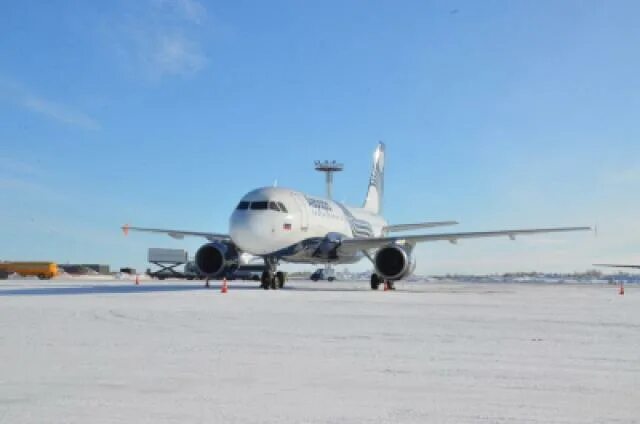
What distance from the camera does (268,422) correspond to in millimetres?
3650

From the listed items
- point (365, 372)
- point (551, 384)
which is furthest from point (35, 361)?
point (551, 384)

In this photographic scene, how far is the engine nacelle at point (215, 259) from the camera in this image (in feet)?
74.9

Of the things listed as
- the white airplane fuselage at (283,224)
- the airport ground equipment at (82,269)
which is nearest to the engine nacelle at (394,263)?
the white airplane fuselage at (283,224)

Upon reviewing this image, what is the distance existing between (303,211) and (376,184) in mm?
18171

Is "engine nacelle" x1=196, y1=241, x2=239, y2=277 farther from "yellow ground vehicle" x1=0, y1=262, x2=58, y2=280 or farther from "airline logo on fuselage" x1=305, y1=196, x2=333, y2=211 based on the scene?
"yellow ground vehicle" x1=0, y1=262, x2=58, y2=280

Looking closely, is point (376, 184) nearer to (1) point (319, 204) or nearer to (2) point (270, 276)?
(1) point (319, 204)

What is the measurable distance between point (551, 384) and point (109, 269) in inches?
3467

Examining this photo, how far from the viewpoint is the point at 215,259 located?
23000 millimetres

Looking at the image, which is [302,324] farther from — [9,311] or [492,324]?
[9,311]

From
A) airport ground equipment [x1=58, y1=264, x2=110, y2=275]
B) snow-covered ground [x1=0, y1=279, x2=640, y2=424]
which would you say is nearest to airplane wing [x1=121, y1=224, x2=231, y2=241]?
snow-covered ground [x1=0, y1=279, x2=640, y2=424]

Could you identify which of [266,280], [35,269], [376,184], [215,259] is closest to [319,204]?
[266,280]

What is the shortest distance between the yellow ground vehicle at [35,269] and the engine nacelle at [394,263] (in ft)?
120

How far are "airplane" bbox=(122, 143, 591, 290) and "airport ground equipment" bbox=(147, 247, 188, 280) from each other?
37.4 m

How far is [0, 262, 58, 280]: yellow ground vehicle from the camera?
50750 millimetres
